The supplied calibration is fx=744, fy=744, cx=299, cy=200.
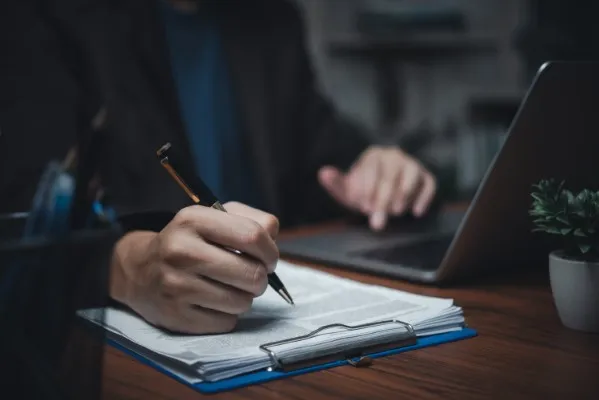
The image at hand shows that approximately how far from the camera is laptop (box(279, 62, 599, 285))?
0.68 m

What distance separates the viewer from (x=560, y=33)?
2.67 m

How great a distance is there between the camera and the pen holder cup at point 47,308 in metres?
0.38

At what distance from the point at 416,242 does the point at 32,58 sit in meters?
0.83

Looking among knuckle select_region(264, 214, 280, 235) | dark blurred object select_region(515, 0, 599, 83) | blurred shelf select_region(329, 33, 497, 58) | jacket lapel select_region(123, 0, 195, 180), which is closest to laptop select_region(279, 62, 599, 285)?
knuckle select_region(264, 214, 280, 235)

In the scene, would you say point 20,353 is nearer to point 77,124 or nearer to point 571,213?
point 571,213

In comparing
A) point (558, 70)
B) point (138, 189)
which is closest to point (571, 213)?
point (558, 70)

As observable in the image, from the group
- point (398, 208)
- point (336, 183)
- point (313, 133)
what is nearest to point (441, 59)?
point (313, 133)

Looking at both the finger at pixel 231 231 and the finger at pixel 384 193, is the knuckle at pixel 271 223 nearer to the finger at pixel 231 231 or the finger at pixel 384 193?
the finger at pixel 231 231

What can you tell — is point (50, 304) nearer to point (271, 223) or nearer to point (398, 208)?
point (271, 223)

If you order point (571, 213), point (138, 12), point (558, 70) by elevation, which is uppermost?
point (138, 12)

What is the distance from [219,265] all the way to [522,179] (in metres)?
0.33

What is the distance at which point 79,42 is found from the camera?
57.4 inches

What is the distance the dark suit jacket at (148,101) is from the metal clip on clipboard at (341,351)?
0.51 metres

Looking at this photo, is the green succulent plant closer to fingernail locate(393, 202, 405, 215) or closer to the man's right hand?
the man's right hand
